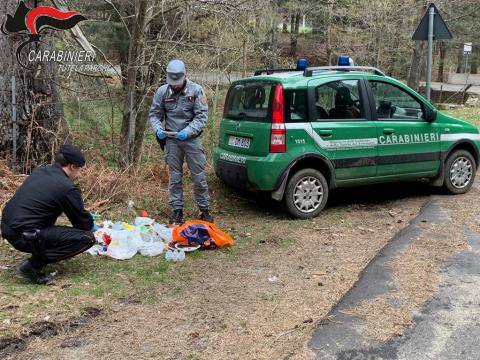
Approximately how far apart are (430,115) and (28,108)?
5.82 m

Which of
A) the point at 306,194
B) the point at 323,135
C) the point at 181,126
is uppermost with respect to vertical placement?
the point at 181,126

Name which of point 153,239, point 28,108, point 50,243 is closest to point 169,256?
point 153,239

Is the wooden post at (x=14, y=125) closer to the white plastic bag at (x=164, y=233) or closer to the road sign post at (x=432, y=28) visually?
the white plastic bag at (x=164, y=233)

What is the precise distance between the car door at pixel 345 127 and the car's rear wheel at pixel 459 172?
1492 millimetres

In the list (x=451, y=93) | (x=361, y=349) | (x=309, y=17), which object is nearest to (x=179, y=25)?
(x=361, y=349)

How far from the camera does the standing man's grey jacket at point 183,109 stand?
20.1 feet

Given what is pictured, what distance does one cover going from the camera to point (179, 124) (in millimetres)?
6211

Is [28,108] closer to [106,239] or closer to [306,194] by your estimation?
[106,239]

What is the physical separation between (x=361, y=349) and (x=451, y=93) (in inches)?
1001

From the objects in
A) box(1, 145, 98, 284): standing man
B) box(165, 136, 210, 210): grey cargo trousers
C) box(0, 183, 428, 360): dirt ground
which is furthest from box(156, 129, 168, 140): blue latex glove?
box(1, 145, 98, 284): standing man

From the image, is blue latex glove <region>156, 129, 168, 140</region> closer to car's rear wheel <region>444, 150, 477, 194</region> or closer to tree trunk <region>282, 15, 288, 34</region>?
car's rear wheel <region>444, 150, 477, 194</region>

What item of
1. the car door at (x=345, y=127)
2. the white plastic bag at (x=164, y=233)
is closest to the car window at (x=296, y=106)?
the car door at (x=345, y=127)

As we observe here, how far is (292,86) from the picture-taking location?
6.50m

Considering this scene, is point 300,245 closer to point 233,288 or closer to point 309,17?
point 233,288
